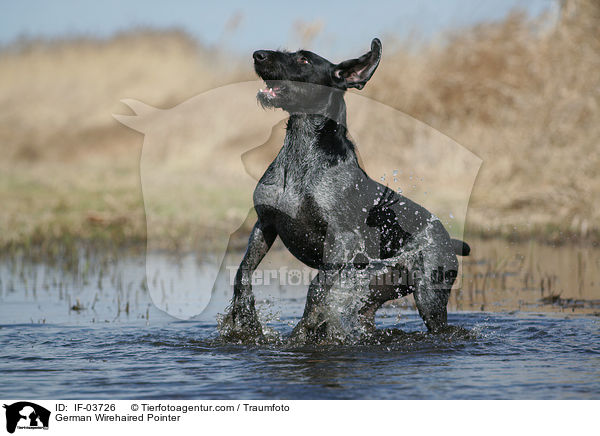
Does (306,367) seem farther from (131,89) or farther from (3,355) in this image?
(131,89)

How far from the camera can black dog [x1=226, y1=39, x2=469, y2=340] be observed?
603 centimetres

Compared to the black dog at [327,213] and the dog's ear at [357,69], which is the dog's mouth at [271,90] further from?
the dog's ear at [357,69]

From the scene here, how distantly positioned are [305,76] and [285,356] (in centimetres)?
196

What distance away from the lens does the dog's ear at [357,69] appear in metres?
6.14

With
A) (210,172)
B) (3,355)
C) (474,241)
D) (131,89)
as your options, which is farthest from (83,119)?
(3,355)

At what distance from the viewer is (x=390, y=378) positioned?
200 inches

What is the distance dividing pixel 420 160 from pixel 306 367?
10921 millimetres

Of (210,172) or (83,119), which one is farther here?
(83,119)

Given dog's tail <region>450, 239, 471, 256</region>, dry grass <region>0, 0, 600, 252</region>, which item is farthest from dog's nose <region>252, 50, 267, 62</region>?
dry grass <region>0, 0, 600, 252</region>

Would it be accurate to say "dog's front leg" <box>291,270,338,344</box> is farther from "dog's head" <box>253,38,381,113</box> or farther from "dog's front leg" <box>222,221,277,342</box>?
"dog's head" <box>253,38,381,113</box>
